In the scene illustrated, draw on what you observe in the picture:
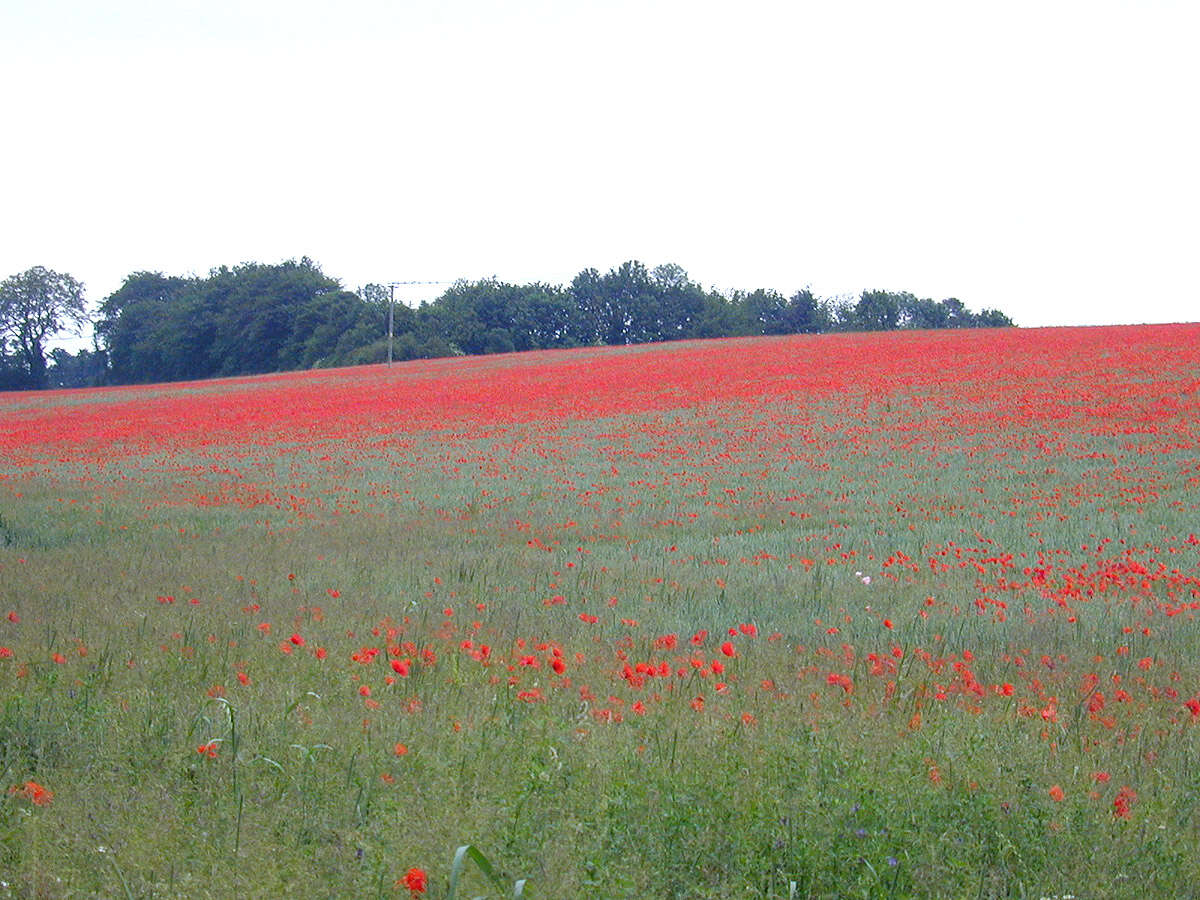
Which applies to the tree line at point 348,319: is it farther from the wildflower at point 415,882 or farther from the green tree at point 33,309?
the wildflower at point 415,882

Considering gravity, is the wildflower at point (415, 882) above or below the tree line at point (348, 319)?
below

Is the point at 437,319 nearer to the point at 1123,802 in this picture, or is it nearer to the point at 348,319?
the point at 348,319

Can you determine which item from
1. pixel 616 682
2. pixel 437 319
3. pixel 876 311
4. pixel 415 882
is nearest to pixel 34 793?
pixel 415 882

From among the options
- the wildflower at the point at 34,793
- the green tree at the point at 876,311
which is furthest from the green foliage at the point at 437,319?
the wildflower at the point at 34,793

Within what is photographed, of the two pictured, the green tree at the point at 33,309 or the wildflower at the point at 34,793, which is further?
the green tree at the point at 33,309

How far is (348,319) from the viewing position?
274 feet

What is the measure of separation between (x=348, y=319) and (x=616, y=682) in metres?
80.1

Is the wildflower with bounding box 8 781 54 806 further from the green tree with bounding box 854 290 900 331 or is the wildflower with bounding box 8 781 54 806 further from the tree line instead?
the green tree with bounding box 854 290 900 331

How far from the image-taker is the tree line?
79.2 m

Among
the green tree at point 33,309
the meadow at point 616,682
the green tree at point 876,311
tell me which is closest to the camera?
the meadow at point 616,682

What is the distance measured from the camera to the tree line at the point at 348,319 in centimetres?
7925

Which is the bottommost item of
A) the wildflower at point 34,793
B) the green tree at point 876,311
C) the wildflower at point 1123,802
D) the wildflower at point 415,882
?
the wildflower at point 1123,802

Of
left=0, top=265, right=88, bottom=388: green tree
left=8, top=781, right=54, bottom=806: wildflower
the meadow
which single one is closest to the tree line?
left=0, top=265, right=88, bottom=388: green tree

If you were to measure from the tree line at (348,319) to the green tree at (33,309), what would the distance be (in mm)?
74
